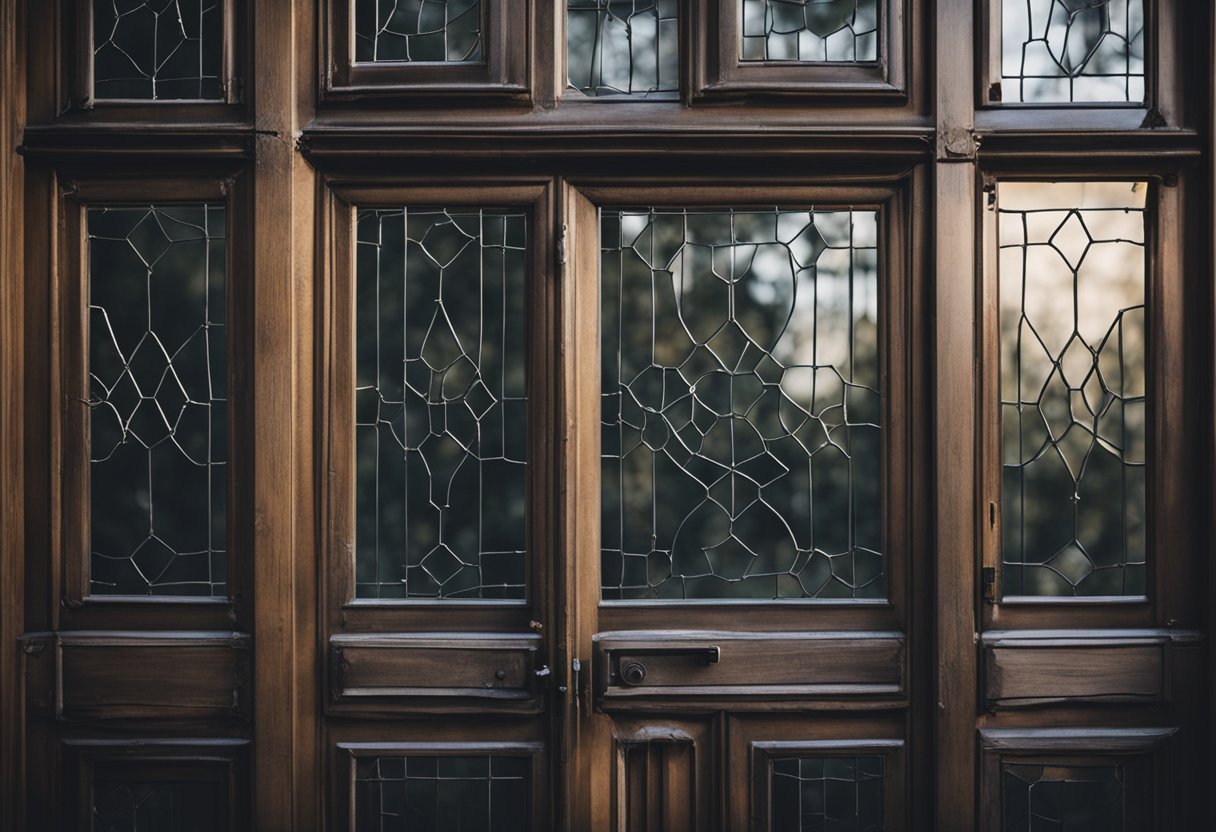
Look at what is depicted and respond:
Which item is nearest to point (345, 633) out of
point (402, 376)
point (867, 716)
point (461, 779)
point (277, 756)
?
point (277, 756)

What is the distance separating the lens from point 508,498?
231cm

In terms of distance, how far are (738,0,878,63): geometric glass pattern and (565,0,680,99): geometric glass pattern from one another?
196 mm

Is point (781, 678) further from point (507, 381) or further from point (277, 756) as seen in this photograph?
point (277, 756)

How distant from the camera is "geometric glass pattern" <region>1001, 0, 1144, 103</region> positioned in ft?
7.57

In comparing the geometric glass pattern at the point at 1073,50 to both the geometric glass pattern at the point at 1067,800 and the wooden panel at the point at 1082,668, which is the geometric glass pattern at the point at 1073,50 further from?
the geometric glass pattern at the point at 1067,800

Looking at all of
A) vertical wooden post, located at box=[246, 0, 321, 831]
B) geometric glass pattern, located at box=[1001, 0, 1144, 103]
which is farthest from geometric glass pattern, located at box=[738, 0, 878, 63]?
vertical wooden post, located at box=[246, 0, 321, 831]

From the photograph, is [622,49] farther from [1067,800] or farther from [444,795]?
[1067,800]

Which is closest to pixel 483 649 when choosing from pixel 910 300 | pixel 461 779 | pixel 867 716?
pixel 461 779

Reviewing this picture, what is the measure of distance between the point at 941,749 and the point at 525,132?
183cm

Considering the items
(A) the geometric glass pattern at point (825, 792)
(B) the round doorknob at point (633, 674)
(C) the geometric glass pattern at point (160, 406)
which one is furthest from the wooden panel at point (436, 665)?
(A) the geometric glass pattern at point (825, 792)

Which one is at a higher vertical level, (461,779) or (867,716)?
(867,716)

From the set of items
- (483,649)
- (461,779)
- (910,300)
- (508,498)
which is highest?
(910,300)

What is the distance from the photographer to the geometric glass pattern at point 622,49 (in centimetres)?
232

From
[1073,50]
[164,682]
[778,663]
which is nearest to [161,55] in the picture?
[164,682]
